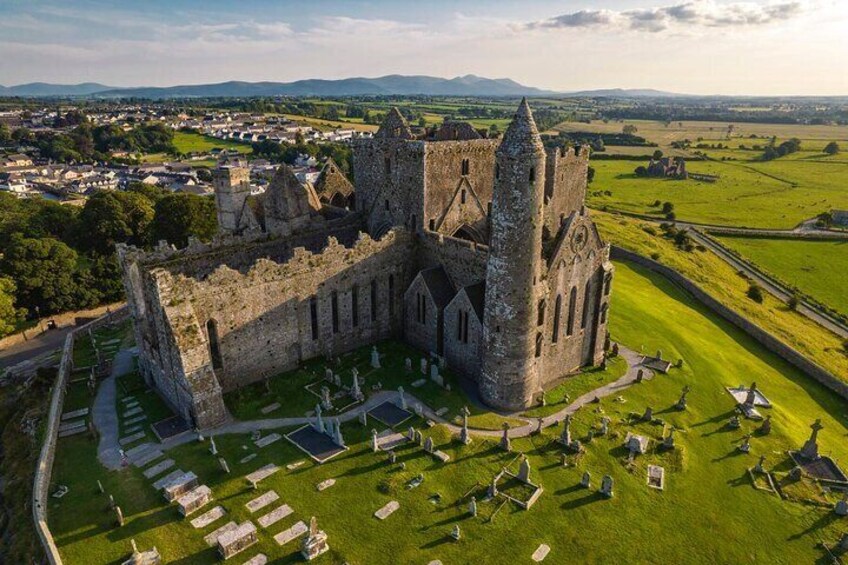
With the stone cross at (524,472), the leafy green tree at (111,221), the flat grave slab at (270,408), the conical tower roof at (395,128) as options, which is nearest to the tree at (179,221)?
the leafy green tree at (111,221)

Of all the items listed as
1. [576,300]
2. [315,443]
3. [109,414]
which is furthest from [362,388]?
[576,300]

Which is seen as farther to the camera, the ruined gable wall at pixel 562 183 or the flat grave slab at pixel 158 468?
the ruined gable wall at pixel 562 183

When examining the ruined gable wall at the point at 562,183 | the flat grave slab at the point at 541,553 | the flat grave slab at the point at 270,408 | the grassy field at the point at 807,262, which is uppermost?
the ruined gable wall at the point at 562,183

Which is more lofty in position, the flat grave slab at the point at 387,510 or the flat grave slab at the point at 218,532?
the flat grave slab at the point at 218,532

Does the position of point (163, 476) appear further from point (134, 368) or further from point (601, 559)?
point (601, 559)

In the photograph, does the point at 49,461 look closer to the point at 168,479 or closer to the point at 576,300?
the point at 168,479

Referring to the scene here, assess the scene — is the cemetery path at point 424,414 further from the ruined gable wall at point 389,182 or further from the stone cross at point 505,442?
the ruined gable wall at point 389,182

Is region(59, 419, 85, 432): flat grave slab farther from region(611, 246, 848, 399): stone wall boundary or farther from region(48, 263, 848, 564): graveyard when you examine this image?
region(611, 246, 848, 399): stone wall boundary
